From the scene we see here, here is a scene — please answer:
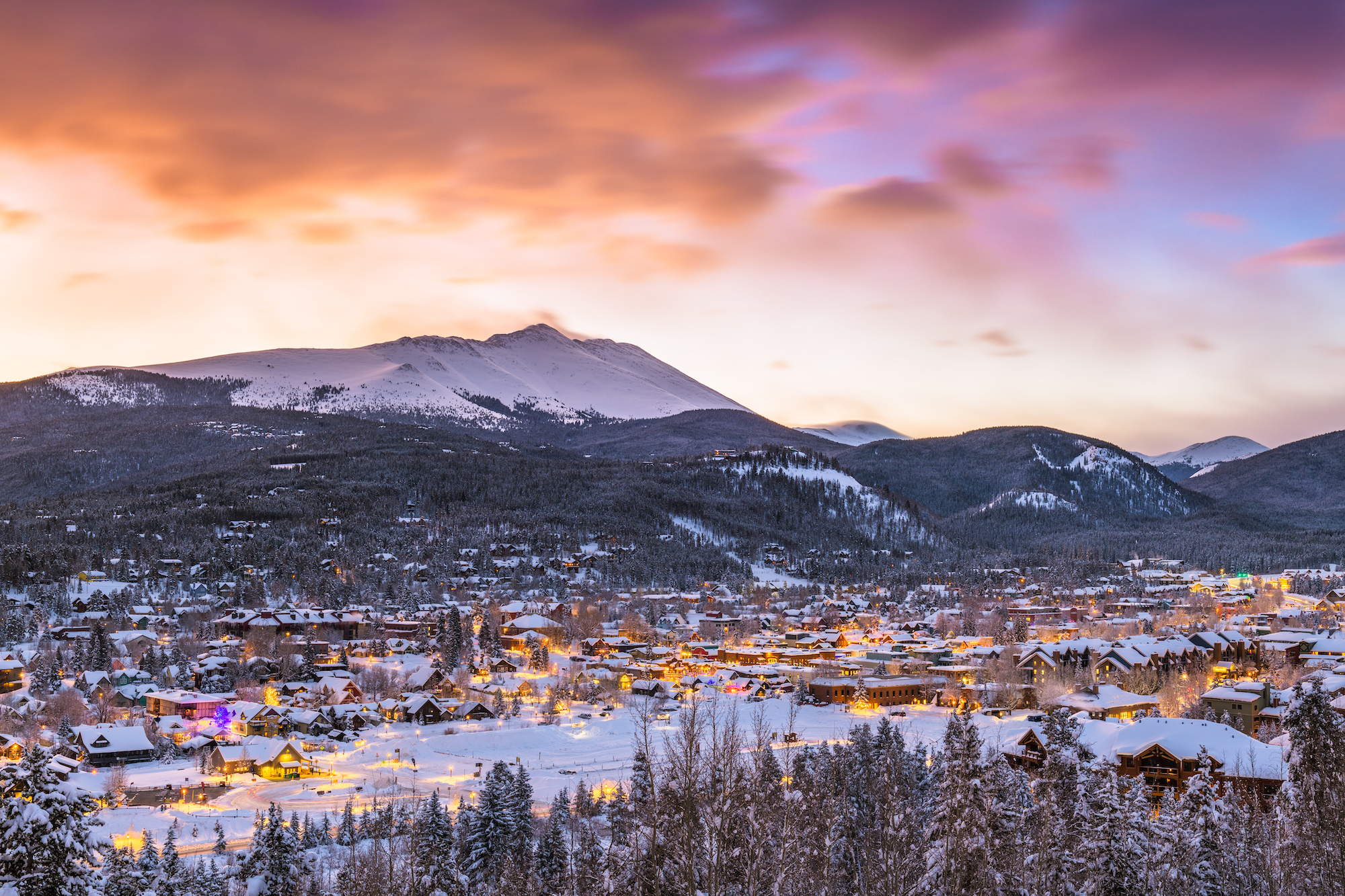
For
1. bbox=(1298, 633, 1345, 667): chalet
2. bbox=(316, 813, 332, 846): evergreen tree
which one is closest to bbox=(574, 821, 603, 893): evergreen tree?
bbox=(316, 813, 332, 846): evergreen tree

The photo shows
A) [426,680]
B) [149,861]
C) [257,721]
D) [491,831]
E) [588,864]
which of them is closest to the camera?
[588,864]

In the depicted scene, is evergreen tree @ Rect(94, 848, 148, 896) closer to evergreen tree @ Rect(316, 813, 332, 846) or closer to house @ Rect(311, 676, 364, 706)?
evergreen tree @ Rect(316, 813, 332, 846)

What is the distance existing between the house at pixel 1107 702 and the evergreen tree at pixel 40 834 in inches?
1857

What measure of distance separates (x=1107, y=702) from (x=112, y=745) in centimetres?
4780


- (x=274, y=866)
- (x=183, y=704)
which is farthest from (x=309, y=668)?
(x=274, y=866)

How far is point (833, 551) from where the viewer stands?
17200 centimetres

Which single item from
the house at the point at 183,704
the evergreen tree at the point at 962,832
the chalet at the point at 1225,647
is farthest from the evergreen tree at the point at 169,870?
the chalet at the point at 1225,647

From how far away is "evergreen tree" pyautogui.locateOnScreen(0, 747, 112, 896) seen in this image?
588 inches

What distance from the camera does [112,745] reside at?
49531 mm

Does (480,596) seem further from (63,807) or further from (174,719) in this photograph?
(63,807)

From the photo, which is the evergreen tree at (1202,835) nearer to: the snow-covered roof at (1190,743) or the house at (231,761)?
the snow-covered roof at (1190,743)

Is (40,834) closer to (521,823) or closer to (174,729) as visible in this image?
(521,823)

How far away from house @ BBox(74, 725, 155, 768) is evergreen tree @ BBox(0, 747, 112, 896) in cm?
3698


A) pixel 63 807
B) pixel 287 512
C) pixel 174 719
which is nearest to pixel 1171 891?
pixel 63 807
